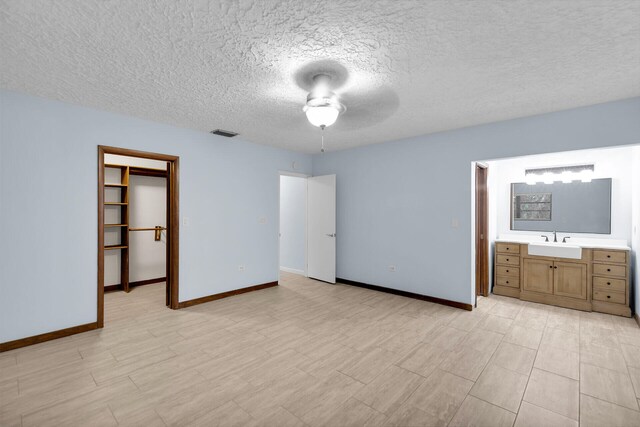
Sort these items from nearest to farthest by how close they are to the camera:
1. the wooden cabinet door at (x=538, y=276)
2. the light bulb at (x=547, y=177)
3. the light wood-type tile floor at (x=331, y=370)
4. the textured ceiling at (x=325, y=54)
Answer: the textured ceiling at (x=325, y=54), the light wood-type tile floor at (x=331, y=370), the wooden cabinet door at (x=538, y=276), the light bulb at (x=547, y=177)

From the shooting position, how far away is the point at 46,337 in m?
2.87

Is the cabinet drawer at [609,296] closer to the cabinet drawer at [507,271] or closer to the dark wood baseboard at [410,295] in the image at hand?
the cabinet drawer at [507,271]

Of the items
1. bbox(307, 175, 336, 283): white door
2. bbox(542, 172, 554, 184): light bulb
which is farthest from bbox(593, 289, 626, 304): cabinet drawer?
bbox(307, 175, 336, 283): white door

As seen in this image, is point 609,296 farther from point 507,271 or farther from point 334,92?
point 334,92

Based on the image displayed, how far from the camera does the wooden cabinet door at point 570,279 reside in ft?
12.5

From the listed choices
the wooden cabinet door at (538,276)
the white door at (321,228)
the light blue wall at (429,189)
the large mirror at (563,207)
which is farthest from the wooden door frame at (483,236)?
the white door at (321,228)

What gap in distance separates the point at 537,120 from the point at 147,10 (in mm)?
3926

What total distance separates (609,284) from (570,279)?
0.38 m

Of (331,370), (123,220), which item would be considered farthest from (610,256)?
(123,220)

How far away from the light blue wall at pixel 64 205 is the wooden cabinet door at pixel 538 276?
4.71 metres

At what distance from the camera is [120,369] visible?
239 centimetres

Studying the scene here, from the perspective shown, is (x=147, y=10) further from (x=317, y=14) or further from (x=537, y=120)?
(x=537, y=120)

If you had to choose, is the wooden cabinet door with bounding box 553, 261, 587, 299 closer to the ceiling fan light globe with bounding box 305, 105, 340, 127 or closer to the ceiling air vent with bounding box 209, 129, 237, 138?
the ceiling fan light globe with bounding box 305, 105, 340, 127

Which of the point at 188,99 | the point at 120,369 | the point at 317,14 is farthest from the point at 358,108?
the point at 120,369
